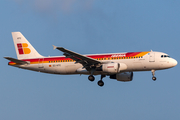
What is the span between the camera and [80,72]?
48469 mm

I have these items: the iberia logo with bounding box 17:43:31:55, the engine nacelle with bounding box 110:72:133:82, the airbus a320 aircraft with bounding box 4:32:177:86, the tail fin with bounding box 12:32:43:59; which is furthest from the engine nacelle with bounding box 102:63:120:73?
the iberia logo with bounding box 17:43:31:55

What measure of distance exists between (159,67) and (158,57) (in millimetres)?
1384

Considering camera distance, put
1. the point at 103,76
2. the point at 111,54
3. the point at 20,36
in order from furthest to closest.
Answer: the point at 20,36
the point at 103,76
the point at 111,54

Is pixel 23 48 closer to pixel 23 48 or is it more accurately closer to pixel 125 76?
pixel 23 48

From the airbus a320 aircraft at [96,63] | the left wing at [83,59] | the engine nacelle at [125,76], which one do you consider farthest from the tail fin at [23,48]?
the engine nacelle at [125,76]

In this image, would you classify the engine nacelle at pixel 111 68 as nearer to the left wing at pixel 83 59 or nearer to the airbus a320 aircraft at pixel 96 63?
the airbus a320 aircraft at pixel 96 63

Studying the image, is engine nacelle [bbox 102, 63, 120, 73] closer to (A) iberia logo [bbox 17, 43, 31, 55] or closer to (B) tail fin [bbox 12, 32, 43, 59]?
(B) tail fin [bbox 12, 32, 43, 59]

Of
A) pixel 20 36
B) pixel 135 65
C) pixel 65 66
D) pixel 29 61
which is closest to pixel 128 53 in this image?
pixel 135 65

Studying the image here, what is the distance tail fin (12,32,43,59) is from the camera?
53.0 metres

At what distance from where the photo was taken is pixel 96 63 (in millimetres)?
46750

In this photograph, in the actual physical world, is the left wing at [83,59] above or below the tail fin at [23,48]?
below

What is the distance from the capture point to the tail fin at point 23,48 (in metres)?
53.0

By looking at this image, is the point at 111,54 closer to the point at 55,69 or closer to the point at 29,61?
the point at 55,69

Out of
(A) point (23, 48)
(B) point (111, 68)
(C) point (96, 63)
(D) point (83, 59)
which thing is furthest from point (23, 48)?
(B) point (111, 68)
